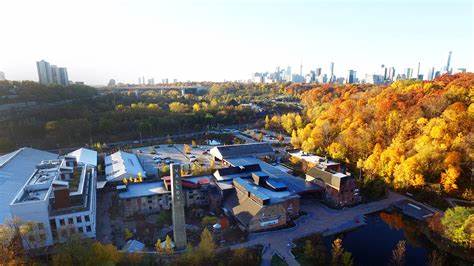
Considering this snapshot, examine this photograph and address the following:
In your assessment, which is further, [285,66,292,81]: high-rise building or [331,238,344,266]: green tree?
[285,66,292,81]: high-rise building

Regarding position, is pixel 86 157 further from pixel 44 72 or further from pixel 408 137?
pixel 44 72

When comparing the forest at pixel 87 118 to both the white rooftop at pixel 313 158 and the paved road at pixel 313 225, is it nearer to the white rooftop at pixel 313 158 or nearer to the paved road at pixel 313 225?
the white rooftop at pixel 313 158

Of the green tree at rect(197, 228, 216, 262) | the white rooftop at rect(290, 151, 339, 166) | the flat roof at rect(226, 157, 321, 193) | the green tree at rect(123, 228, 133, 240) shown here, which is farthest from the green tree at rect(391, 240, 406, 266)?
the green tree at rect(123, 228, 133, 240)

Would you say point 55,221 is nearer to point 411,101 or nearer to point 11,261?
point 11,261

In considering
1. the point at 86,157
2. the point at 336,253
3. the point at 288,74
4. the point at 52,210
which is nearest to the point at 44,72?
the point at 86,157

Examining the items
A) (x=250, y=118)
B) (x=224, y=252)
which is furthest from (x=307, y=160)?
(x=250, y=118)

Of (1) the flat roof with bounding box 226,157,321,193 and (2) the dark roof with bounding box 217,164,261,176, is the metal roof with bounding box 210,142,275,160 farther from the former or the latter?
(2) the dark roof with bounding box 217,164,261,176
